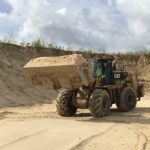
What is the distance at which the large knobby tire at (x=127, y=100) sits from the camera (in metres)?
20.8

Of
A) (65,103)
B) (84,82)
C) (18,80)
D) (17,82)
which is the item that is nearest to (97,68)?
(65,103)

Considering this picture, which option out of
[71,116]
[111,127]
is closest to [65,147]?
[111,127]

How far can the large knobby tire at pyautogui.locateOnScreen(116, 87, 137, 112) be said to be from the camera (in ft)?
68.3

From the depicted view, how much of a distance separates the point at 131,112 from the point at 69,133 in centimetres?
763

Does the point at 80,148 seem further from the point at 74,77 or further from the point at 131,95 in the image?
the point at 131,95

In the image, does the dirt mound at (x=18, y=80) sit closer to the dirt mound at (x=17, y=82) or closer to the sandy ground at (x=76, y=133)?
the dirt mound at (x=17, y=82)

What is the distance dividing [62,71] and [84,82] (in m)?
0.99

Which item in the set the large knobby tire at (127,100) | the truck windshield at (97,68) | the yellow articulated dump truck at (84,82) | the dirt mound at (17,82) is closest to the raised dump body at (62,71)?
the yellow articulated dump truck at (84,82)

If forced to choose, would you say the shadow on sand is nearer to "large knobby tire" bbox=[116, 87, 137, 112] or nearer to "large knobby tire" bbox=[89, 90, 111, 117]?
"large knobby tire" bbox=[89, 90, 111, 117]

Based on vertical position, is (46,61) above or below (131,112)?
above

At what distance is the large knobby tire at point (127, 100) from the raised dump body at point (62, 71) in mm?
3153

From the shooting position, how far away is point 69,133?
45.1 feet

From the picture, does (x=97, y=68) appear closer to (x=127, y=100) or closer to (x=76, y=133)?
(x=127, y=100)

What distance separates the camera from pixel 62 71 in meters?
17.4
